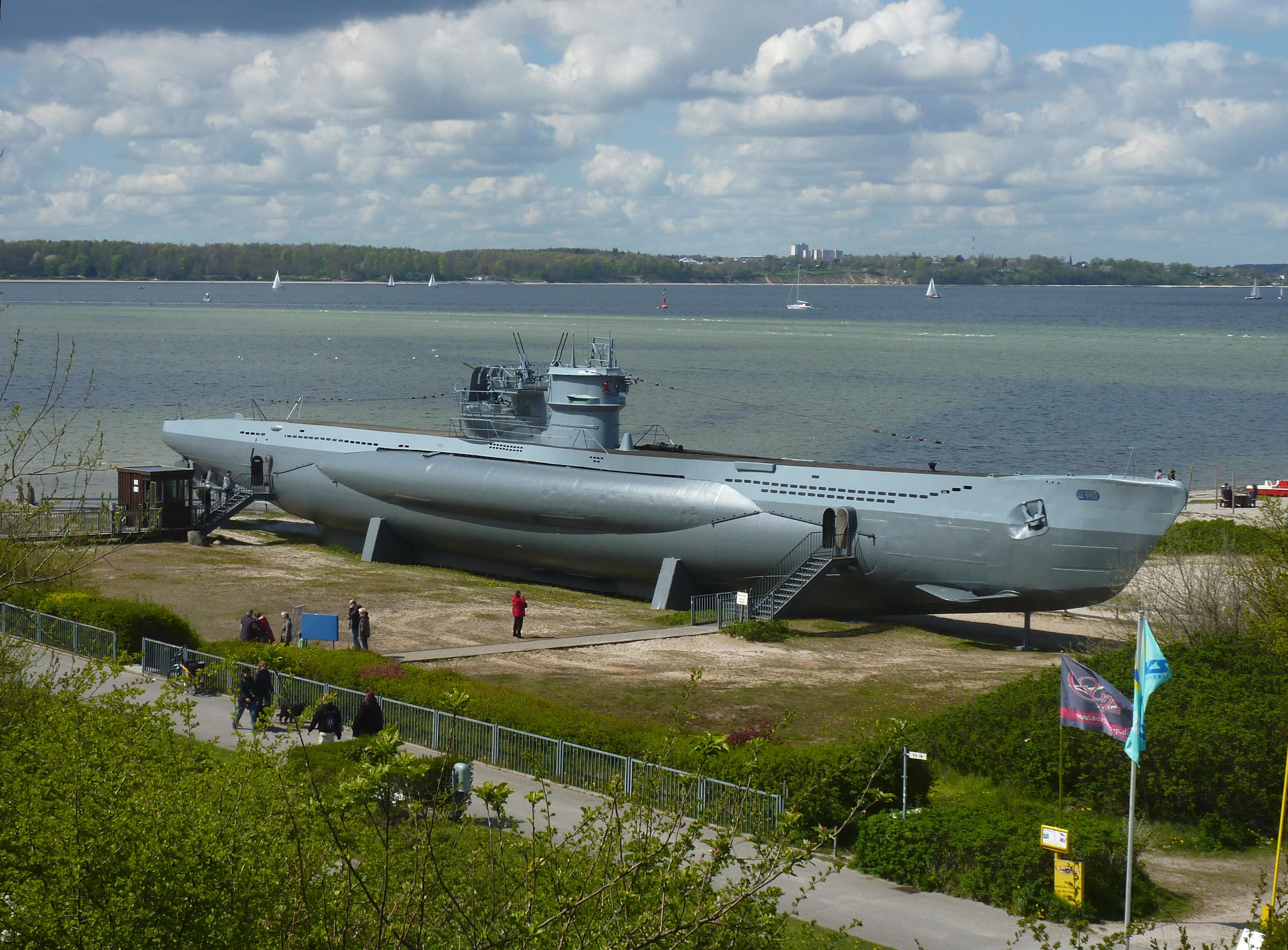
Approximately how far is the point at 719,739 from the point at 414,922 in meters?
2.36

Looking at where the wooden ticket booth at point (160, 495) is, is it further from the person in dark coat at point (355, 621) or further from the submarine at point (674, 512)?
the person in dark coat at point (355, 621)

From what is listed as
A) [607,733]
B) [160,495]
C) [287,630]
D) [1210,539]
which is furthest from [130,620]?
[1210,539]

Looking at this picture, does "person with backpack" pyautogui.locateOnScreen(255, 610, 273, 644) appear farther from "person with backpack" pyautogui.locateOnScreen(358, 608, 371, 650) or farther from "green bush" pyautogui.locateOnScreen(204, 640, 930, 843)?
"person with backpack" pyautogui.locateOnScreen(358, 608, 371, 650)

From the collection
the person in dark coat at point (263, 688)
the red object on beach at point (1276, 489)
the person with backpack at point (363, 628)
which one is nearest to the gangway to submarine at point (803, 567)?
the person with backpack at point (363, 628)

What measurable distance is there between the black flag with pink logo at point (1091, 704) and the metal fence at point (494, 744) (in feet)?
13.1

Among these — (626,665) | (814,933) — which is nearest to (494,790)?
(814,933)

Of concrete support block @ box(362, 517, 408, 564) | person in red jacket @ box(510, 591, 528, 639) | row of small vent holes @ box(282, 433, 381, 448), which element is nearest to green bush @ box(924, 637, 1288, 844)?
person in red jacket @ box(510, 591, 528, 639)

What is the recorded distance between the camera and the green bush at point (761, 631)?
3091cm

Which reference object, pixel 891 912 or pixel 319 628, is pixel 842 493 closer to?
pixel 319 628

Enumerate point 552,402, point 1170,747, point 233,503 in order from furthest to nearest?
point 233,503, point 552,402, point 1170,747

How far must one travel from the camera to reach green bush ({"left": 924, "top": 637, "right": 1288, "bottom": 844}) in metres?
18.4

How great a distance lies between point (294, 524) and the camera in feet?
163

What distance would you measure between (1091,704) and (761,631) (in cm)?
1459

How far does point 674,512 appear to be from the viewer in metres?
34.4
